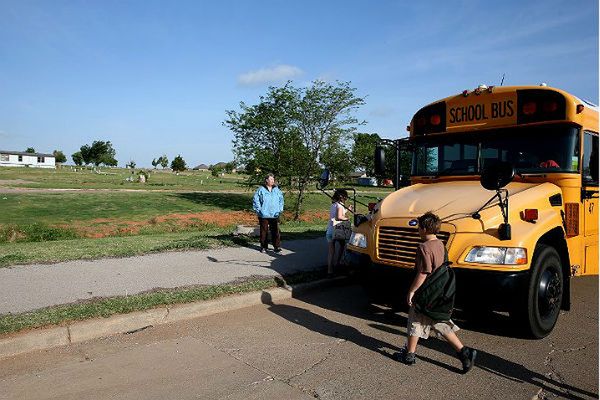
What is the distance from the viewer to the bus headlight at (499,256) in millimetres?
4359

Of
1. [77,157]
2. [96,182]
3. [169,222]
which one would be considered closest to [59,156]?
[77,157]

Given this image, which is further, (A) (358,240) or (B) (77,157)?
(B) (77,157)

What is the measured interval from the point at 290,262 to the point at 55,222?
12181 millimetres

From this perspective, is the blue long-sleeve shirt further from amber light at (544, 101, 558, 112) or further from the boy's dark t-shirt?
the boy's dark t-shirt

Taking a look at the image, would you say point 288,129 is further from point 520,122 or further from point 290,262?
point 520,122

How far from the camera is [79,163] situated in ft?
332

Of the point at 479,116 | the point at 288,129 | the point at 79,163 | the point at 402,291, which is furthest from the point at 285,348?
the point at 79,163

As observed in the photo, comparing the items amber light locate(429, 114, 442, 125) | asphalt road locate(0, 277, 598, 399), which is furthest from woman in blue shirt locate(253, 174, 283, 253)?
asphalt road locate(0, 277, 598, 399)

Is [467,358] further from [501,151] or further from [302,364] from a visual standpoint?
[501,151]

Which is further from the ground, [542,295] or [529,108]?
[529,108]

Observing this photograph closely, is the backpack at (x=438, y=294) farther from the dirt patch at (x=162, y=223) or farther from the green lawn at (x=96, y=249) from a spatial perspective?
the dirt patch at (x=162, y=223)

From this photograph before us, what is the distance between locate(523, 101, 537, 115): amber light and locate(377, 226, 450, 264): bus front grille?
219 cm

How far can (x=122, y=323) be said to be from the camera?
4.91 m

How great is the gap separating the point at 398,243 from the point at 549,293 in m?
1.69
